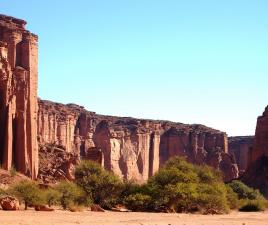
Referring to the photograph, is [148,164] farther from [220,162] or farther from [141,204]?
[141,204]

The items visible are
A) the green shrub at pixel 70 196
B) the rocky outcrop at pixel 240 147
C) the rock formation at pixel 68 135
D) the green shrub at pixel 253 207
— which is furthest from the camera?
the rocky outcrop at pixel 240 147

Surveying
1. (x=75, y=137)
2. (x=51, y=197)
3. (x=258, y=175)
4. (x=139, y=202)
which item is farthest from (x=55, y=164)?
(x=75, y=137)

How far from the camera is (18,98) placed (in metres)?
47.8

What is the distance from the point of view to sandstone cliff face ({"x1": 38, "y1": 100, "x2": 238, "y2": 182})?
285ft

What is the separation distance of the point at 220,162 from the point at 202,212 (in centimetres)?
5939

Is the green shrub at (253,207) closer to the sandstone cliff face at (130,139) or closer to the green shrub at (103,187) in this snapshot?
the green shrub at (103,187)

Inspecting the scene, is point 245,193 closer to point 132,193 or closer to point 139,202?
point 132,193

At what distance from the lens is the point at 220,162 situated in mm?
94188

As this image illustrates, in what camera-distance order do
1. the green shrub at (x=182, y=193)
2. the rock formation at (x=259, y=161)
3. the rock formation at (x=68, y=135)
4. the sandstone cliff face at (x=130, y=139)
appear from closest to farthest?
1. the green shrub at (x=182, y=193)
2. the rock formation at (x=68, y=135)
3. the rock formation at (x=259, y=161)
4. the sandstone cliff face at (x=130, y=139)

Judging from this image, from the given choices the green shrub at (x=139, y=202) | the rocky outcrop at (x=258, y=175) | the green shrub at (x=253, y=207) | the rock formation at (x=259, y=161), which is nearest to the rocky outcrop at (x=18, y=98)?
the green shrub at (x=139, y=202)

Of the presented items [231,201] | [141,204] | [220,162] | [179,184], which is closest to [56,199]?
[141,204]

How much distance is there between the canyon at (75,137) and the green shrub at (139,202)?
40.8 ft

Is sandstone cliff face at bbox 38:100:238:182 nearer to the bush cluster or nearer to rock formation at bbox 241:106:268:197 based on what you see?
rock formation at bbox 241:106:268:197

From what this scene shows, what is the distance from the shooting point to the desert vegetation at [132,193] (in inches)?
1329
